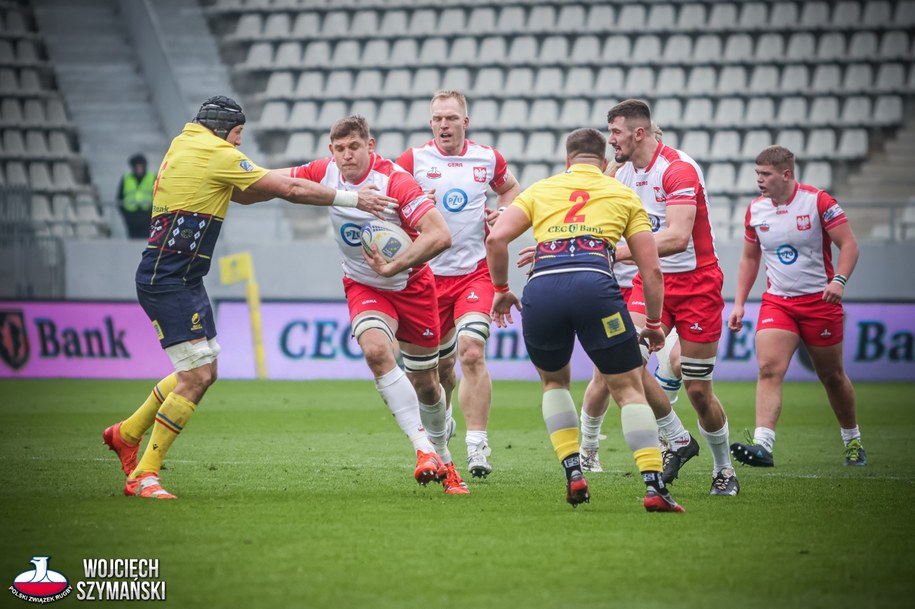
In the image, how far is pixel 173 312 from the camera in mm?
7438

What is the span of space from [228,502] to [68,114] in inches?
804

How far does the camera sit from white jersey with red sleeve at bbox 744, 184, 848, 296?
965cm

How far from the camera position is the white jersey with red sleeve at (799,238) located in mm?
9648

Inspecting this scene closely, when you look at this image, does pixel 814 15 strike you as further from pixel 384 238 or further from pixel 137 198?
pixel 384 238

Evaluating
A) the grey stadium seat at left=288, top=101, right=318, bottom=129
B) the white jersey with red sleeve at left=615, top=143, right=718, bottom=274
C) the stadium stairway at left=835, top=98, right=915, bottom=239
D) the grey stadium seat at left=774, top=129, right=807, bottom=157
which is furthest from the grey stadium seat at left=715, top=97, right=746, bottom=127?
the white jersey with red sleeve at left=615, top=143, right=718, bottom=274

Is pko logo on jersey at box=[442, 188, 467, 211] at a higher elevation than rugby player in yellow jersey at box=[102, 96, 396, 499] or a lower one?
higher

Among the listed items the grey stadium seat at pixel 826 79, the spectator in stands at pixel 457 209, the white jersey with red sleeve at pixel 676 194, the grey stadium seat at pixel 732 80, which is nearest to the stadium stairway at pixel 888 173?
the grey stadium seat at pixel 826 79

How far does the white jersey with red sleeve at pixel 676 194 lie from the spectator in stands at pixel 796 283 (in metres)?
1.23

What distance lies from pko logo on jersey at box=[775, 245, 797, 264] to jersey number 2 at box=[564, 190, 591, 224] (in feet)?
11.3

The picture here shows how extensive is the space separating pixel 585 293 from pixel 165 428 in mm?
2677

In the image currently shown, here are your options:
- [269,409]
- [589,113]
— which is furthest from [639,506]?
[589,113]

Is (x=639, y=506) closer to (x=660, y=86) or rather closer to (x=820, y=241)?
(x=820, y=241)

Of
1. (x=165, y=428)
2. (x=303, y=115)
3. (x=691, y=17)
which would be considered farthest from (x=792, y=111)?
(x=165, y=428)

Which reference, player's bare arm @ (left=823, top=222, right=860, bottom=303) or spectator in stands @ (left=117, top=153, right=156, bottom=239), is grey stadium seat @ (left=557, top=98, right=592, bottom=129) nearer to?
spectator in stands @ (left=117, top=153, right=156, bottom=239)
